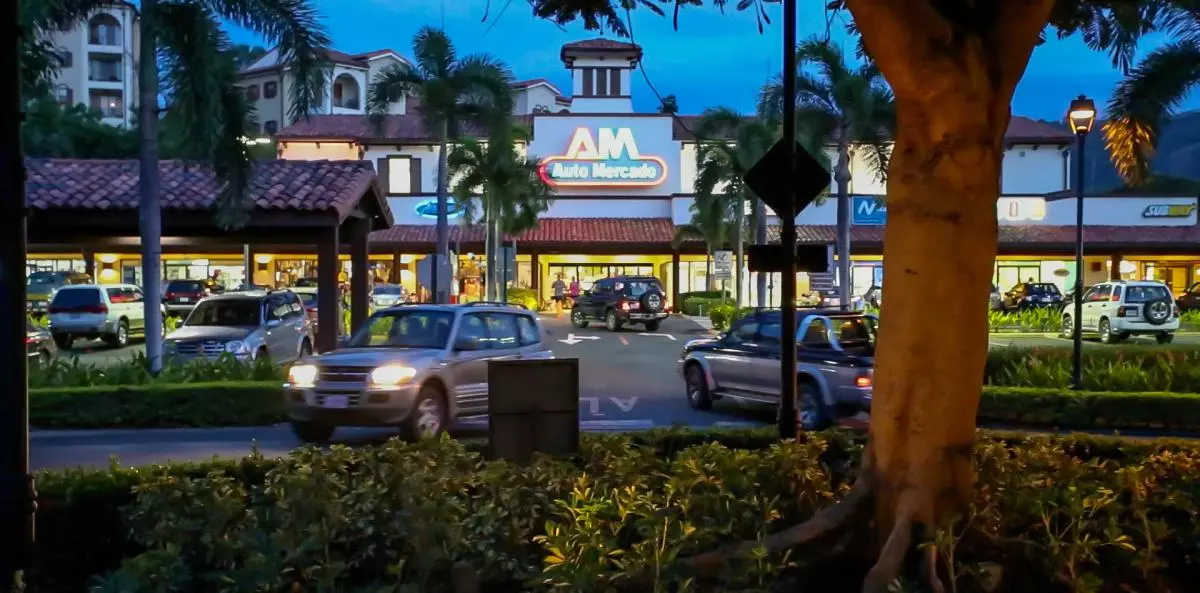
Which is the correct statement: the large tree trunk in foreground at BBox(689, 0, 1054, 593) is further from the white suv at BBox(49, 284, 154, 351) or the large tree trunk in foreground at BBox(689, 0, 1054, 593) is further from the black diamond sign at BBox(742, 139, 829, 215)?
the white suv at BBox(49, 284, 154, 351)

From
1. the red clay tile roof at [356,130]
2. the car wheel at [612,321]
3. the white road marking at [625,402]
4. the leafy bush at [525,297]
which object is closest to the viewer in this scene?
A: the white road marking at [625,402]

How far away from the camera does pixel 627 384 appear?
20984 mm

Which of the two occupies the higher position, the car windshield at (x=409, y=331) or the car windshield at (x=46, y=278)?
the car windshield at (x=46, y=278)

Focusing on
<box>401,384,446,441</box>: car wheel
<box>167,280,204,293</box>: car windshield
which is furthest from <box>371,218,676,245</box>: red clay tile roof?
<box>401,384,446,441</box>: car wheel

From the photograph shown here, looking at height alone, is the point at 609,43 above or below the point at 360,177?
above

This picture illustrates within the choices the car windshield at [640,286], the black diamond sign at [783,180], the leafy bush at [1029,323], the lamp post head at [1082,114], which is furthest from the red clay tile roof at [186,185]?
the leafy bush at [1029,323]

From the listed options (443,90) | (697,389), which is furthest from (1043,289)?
(697,389)

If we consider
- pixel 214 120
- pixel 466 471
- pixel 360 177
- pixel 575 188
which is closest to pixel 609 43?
pixel 575 188

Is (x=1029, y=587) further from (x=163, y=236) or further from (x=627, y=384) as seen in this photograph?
(x=163, y=236)

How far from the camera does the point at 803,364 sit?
14.6 metres

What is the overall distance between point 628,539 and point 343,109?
73880mm

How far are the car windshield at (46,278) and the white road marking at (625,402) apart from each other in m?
30.6

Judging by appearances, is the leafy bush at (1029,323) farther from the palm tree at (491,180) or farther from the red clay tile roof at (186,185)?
the red clay tile roof at (186,185)

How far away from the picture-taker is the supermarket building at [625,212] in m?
49.3
